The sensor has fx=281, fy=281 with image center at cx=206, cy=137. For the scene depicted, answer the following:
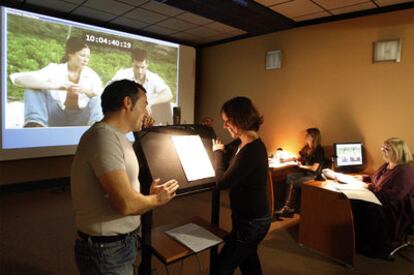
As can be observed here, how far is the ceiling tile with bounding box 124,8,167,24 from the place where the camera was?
3.92m

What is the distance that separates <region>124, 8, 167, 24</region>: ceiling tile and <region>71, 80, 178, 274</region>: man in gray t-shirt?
3.24 m

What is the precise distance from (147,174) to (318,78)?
335 centimetres

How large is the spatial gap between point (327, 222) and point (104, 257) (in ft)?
6.98

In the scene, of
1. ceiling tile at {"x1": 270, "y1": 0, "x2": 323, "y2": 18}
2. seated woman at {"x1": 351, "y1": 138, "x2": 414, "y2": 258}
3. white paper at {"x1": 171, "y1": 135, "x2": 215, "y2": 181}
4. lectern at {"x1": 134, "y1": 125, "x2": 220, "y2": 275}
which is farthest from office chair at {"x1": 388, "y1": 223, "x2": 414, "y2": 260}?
ceiling tile at {"x1": 270, "y1": 0, "x2": 323, "y2": 18}

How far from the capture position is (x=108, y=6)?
3727 millimetres

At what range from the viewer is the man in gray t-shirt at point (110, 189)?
0.96 metres

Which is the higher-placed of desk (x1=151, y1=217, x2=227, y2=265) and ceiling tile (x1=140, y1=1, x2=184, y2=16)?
ceiling tile (x1=140, y1=1, x2=184, y2=16)

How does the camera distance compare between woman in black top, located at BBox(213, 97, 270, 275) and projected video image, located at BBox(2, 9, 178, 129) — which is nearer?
woman in black top, located at BBox(213, 97, 270, 275)

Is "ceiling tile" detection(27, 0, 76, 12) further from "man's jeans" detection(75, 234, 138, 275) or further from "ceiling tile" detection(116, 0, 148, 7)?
"man's jeans" detection(75, 234, 138, 275)

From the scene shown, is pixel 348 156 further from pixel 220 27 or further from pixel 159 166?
pixel 159 166

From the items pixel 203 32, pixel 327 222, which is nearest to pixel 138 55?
pixel 203 32

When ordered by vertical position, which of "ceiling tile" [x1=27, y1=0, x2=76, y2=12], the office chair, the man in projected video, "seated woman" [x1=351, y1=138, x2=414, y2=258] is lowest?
the office chair

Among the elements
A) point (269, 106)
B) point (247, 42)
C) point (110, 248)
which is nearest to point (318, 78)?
point (269, 106)

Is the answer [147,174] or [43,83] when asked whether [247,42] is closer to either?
[43,83]
